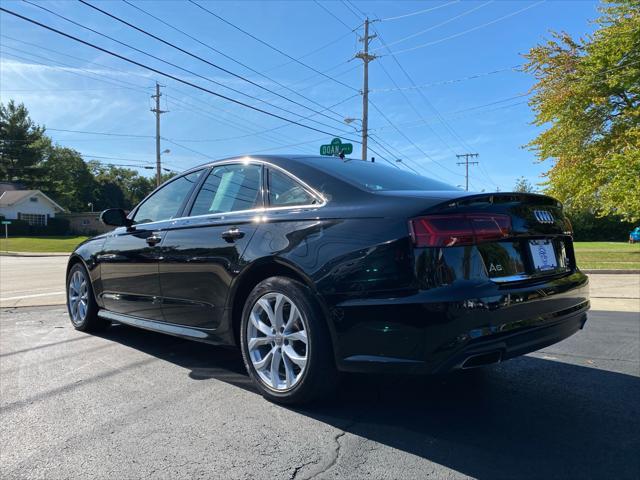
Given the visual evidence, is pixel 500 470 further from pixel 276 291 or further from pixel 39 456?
pixel 39 456

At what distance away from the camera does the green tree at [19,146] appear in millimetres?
66312

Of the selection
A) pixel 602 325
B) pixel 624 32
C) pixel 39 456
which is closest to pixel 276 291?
pixel 39 456

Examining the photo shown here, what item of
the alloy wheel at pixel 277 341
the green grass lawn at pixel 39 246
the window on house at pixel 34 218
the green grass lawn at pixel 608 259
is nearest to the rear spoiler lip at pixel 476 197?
the alloy wheel at pixel 277 341

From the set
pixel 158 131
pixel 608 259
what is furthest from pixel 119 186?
pixel 608 259

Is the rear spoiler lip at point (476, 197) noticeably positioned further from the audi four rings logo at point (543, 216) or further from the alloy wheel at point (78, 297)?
the alloy wheel at point (78, 297)

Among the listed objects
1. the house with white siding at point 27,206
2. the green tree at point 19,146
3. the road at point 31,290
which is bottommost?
the road at point 31,290

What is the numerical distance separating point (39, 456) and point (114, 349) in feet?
7.33

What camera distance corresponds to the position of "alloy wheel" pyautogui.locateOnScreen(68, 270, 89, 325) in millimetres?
5387

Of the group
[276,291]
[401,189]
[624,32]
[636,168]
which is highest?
[624,32]

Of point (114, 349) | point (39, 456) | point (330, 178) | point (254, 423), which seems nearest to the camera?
point (39, 456)

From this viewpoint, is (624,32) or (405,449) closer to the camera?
(405,449)

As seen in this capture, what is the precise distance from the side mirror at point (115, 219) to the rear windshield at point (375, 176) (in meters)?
2.23

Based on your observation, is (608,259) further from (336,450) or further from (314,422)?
(336,450)

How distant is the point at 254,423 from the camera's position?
2.91 metres
